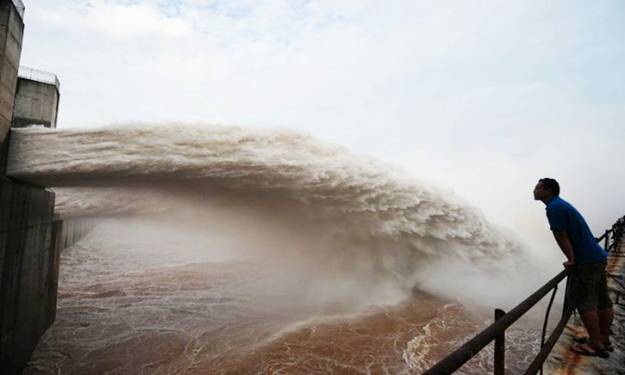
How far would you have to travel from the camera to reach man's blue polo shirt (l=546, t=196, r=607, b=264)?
11.2 feet

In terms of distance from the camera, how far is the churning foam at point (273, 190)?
6609mm

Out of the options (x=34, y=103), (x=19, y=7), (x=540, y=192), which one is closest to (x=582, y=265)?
(x=540, y=192)

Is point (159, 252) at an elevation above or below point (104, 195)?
below

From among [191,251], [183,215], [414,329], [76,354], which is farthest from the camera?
[191,251]

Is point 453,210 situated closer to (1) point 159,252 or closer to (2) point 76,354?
(2) point 76,354

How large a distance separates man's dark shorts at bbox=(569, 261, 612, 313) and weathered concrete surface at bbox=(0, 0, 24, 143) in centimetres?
777

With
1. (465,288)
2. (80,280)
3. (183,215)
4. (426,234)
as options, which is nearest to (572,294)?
(426,234)

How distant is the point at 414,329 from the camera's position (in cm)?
838

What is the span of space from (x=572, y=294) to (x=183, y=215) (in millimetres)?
14866

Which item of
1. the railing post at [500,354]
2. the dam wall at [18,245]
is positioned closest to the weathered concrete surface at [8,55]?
the dam wall at [18,245]

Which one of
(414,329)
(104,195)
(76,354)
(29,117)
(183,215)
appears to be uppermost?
(29,117)

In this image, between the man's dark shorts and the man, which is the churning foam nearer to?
the man

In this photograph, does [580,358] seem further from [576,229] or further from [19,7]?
[19,7]

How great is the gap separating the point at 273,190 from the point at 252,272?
8030 mm
